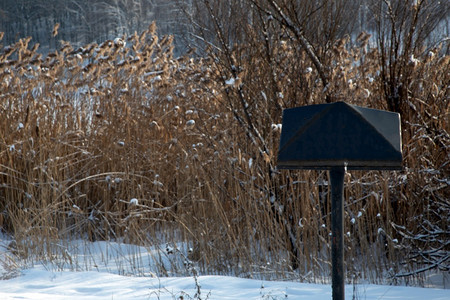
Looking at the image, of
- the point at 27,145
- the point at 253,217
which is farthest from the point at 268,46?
the point at 27,145

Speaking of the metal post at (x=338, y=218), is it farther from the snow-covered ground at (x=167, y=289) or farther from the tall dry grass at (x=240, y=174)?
the tall dry grass at (x=240, y=174)

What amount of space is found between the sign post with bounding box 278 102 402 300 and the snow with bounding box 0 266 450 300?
1.06 m

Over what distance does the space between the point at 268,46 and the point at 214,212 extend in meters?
1.34

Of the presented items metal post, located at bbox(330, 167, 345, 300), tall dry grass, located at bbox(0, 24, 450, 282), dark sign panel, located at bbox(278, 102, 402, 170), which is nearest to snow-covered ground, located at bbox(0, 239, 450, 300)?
tall dry grass, located at bbox(0, 24, 450, 282)

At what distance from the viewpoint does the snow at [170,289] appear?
2.64m

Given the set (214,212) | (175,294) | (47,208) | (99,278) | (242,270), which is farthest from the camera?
(214,212)

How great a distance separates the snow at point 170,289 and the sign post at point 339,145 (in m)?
1.06

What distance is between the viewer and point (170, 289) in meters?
2.77

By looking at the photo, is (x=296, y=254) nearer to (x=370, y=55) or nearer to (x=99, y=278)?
(x=99, y=278)

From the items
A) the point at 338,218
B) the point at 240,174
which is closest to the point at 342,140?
the point at 338,218

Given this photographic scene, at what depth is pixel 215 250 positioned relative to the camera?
12.1 feet

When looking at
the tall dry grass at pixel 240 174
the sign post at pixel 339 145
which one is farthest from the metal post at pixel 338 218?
the tall dry grass at pixel 240 174

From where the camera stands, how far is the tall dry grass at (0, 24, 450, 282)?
3545 millimetres

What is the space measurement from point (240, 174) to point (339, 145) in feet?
8.60
